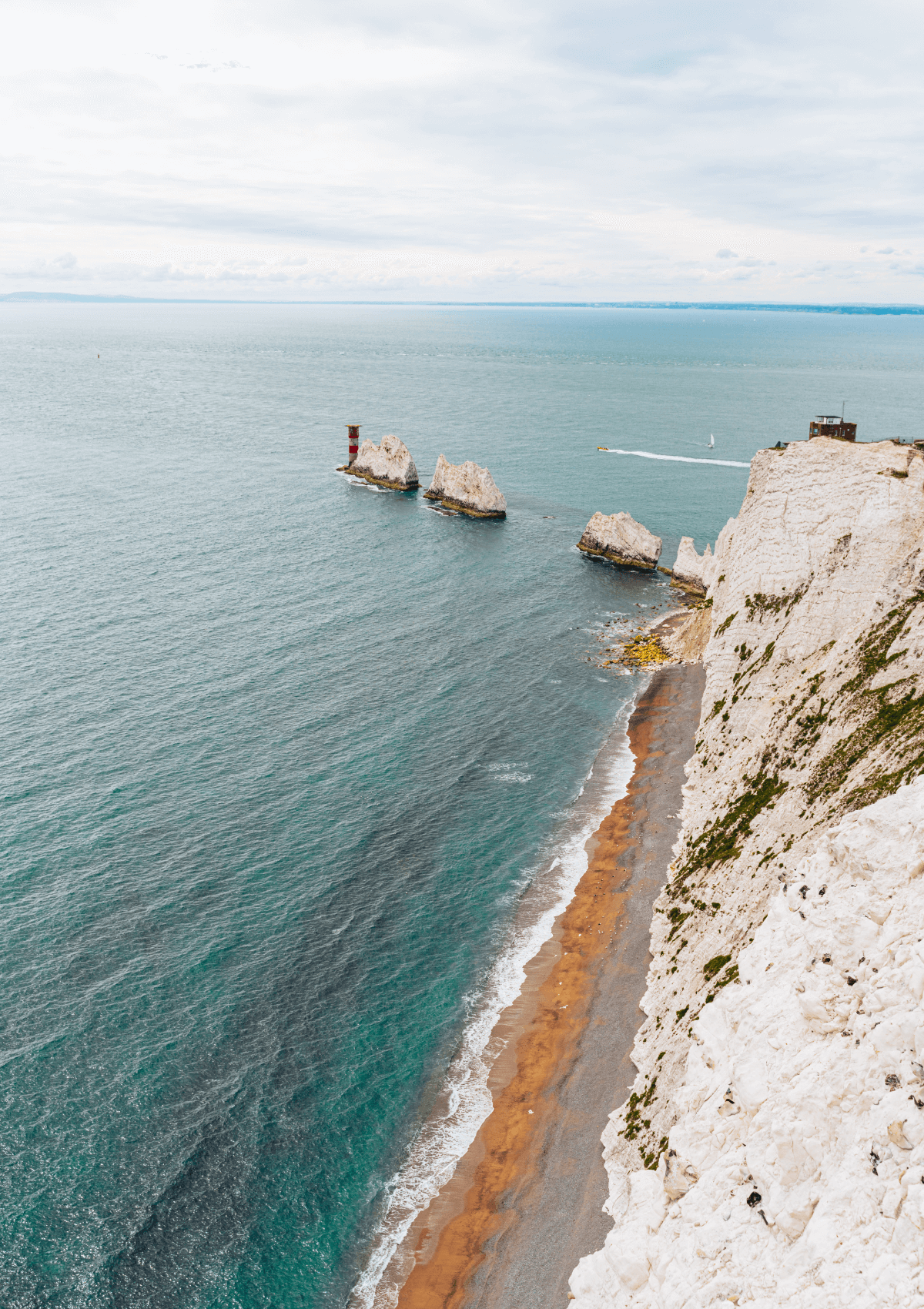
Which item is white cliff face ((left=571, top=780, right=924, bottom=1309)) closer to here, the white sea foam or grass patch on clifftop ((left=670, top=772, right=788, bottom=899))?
the white sea foam

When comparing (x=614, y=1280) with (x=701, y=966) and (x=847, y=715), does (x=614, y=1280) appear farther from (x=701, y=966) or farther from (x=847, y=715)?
(x=847, y=715)

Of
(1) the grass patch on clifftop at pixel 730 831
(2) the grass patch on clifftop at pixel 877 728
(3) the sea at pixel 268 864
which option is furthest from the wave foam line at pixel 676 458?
(2) the grass patch on clifftop at pixel 877 728

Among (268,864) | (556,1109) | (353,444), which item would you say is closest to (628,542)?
(353,444)

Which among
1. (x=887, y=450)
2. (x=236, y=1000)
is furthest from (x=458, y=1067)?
(x=887, y=450)

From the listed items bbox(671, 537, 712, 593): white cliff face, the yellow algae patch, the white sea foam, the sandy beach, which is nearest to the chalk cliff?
the sandy beach

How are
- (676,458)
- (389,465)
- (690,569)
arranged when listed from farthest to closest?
(676,458) < (389,465) < (690,569)

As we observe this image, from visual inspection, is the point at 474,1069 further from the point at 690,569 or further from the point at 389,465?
the point at 389,465

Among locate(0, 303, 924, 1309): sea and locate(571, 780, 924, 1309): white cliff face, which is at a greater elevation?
locate(571, 780, 924, 1309): white cliff face
